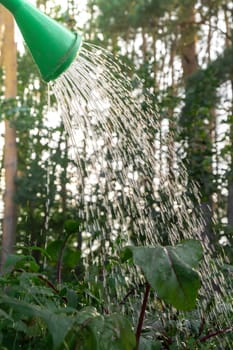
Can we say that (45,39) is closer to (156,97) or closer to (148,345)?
(148,345)

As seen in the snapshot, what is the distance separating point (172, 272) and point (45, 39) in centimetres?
54

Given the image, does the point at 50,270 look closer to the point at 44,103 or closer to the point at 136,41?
the point at 44,103

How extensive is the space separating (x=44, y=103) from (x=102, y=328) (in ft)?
23.3

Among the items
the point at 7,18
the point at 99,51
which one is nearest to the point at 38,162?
the point at 7,18

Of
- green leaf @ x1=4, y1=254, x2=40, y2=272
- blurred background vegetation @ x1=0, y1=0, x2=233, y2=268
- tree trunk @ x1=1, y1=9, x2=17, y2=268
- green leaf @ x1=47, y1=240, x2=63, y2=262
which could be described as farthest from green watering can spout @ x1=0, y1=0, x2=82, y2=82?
tree trunk @ x1=1, y1=9, x2=17, y2=268

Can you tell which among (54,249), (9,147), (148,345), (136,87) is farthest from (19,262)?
(9,147)

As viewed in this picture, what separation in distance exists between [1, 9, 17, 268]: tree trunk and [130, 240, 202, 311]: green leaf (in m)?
6.04

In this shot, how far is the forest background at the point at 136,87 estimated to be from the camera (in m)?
5.19

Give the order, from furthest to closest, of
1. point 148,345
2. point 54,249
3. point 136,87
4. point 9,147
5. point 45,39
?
point 9,147, point 136,87, point 54,249, point 45,39, point 148,345

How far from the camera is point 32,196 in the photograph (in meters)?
6.82

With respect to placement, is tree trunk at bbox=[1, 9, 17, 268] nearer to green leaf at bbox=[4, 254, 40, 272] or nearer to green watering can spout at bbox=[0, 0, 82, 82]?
green leaf at bbox=[4, 254, 40, 272]

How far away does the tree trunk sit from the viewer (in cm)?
741

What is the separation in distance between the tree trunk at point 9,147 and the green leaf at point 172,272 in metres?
6.04

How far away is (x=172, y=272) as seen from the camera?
0.97 meters
